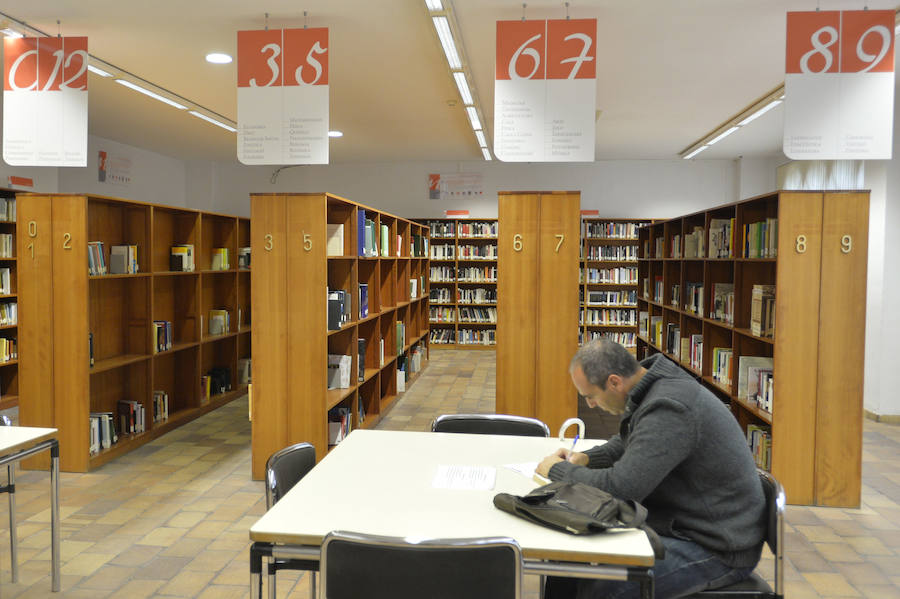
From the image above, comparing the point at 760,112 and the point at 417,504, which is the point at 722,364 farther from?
the point at 417,504

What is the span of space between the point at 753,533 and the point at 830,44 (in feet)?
10.9

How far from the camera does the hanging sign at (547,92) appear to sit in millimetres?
4180

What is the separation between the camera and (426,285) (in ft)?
35.7

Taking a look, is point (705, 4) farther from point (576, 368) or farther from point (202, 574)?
point (202, 574)

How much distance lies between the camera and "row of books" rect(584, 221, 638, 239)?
11648mm

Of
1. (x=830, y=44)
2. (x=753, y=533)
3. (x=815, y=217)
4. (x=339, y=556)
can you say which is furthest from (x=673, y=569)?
(x=830, y=44)

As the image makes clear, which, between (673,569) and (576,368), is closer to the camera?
(673,569)

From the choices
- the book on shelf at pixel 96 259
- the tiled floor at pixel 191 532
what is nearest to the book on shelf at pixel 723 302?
the tiled floor at pixel 191 532

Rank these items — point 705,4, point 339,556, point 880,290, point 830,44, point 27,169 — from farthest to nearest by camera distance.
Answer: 1. point 27,169
2. point 880,290
3. point 705,4
4. point 830,44
5. point 339,556

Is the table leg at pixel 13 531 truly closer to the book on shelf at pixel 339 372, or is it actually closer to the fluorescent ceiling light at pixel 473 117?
the book on shelf at pixel 339 372

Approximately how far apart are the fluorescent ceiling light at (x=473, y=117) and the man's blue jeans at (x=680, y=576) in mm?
6151

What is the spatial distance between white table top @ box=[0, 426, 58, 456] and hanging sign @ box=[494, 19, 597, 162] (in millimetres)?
2922

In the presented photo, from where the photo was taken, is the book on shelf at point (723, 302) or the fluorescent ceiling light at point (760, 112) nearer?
the book on shelf at point (723, 302)

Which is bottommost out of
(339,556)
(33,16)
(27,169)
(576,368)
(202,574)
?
(202,574)
